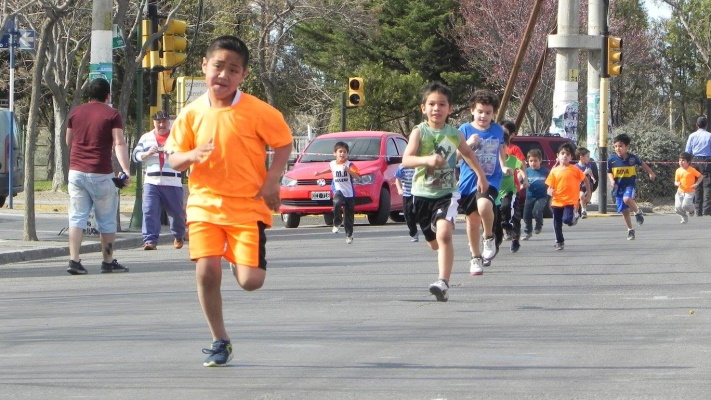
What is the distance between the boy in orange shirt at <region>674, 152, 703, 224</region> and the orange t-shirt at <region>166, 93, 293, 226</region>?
58.2ft

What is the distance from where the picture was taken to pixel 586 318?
977cm

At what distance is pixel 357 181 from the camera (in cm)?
2267

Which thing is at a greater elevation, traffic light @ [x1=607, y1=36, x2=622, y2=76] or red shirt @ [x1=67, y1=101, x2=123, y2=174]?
traffic light @ [x1=607, y1=36, x2=622, y2=76]

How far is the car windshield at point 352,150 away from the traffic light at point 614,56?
687cm

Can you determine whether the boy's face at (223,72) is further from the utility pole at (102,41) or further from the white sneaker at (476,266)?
the utility pole at (102,41)

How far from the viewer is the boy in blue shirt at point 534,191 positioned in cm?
1873

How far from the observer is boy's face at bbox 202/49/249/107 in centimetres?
734

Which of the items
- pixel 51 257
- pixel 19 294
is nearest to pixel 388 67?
pixel 51 257

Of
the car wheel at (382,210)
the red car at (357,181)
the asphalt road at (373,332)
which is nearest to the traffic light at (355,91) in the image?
the red car at (357,181)

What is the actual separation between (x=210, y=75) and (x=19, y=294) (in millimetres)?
5131

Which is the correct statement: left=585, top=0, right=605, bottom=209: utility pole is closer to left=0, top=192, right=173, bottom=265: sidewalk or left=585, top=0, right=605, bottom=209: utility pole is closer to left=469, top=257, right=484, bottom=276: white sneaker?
left=0, top=192, right=173, bottom=265: sidewalk

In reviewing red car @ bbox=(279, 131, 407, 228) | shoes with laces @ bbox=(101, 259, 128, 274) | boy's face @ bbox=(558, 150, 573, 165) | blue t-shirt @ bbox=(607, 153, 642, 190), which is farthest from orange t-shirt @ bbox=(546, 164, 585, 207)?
shoes with laces @ bbox=(101, 259, 128, 274)

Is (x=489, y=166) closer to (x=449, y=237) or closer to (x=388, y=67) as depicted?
(x=449, y=237)

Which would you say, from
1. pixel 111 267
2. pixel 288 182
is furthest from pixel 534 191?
pixel 111 267
